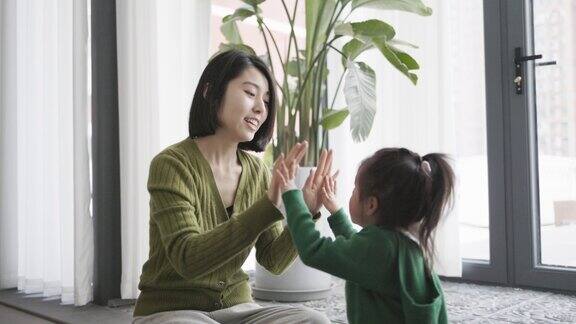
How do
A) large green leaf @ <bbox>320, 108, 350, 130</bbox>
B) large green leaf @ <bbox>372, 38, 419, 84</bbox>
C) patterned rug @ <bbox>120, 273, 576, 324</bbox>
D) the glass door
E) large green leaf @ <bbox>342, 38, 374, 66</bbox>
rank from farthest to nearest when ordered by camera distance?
the glass door
large green leaf @ <bbox>320, 108, 350, 130</bbox>
large green leaf @ <bbox>342, 38, 374, 66</bbox>
large green leaf @ <bbox>372, 38, 419, 84</bbox>
patterned rug @ <bbox>120, 273, 576, 324</bbox>

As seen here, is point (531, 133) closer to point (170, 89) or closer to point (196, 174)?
point (170, 89)

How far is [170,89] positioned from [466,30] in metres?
1.45

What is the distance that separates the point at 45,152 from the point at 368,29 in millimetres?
1622

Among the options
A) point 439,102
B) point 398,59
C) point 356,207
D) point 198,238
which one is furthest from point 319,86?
point 198,238

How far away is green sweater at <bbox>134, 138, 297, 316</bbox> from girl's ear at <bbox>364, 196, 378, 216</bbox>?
0.58 feet

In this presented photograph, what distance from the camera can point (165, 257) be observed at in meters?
1.27

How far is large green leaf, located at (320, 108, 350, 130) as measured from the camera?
2432 millimetres

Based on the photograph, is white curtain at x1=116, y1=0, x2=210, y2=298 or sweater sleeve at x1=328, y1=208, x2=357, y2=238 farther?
white curtain at x1=116, y1=0, x2=210, y2=298

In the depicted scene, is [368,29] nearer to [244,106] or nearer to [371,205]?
[244,106]

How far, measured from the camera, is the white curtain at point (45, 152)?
7.80 feet

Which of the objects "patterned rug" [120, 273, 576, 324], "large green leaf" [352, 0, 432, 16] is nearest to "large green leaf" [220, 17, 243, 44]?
"large green leaf" [352, 0, 432, 16]

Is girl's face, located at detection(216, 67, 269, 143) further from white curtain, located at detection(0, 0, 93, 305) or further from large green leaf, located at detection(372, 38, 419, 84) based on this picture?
white curtain, located at detection(0, 0, 93, 305)

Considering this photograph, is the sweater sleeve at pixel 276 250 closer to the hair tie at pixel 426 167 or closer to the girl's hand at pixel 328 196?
the girl's hand at pixel 328 196

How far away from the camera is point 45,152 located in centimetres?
275
